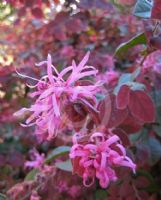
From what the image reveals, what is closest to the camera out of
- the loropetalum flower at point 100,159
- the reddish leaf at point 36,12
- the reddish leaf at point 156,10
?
the loropetalum flower at point 100,159

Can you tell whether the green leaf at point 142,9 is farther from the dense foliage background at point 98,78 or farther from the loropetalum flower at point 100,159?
the loropetalum flower at point 100,159

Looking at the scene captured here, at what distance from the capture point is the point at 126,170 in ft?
3.12

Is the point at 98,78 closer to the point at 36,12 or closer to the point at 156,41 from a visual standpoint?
the point at 36,12

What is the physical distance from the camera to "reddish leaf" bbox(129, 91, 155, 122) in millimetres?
776

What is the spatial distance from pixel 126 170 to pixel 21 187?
0.86ft

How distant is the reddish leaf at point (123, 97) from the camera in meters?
0.76

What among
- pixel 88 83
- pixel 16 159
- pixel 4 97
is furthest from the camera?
pixel 4 97

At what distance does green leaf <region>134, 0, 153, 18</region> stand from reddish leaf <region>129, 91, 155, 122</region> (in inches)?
5.1

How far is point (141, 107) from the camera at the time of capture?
78 centimetres

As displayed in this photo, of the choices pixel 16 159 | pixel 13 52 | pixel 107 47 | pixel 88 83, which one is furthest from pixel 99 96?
pixel 13 52

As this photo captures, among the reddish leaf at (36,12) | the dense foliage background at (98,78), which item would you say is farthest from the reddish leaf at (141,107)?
the reddish leaf at (36,12)

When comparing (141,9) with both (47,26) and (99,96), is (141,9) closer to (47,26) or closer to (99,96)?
(99,96)

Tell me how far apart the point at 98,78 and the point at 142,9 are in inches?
19.9

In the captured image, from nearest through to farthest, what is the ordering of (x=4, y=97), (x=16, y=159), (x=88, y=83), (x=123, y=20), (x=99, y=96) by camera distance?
(x=88, y=83)
(x=99, y=96)
(x=16, y=159)
(x=4, y=97)
(x=123, y=20)
